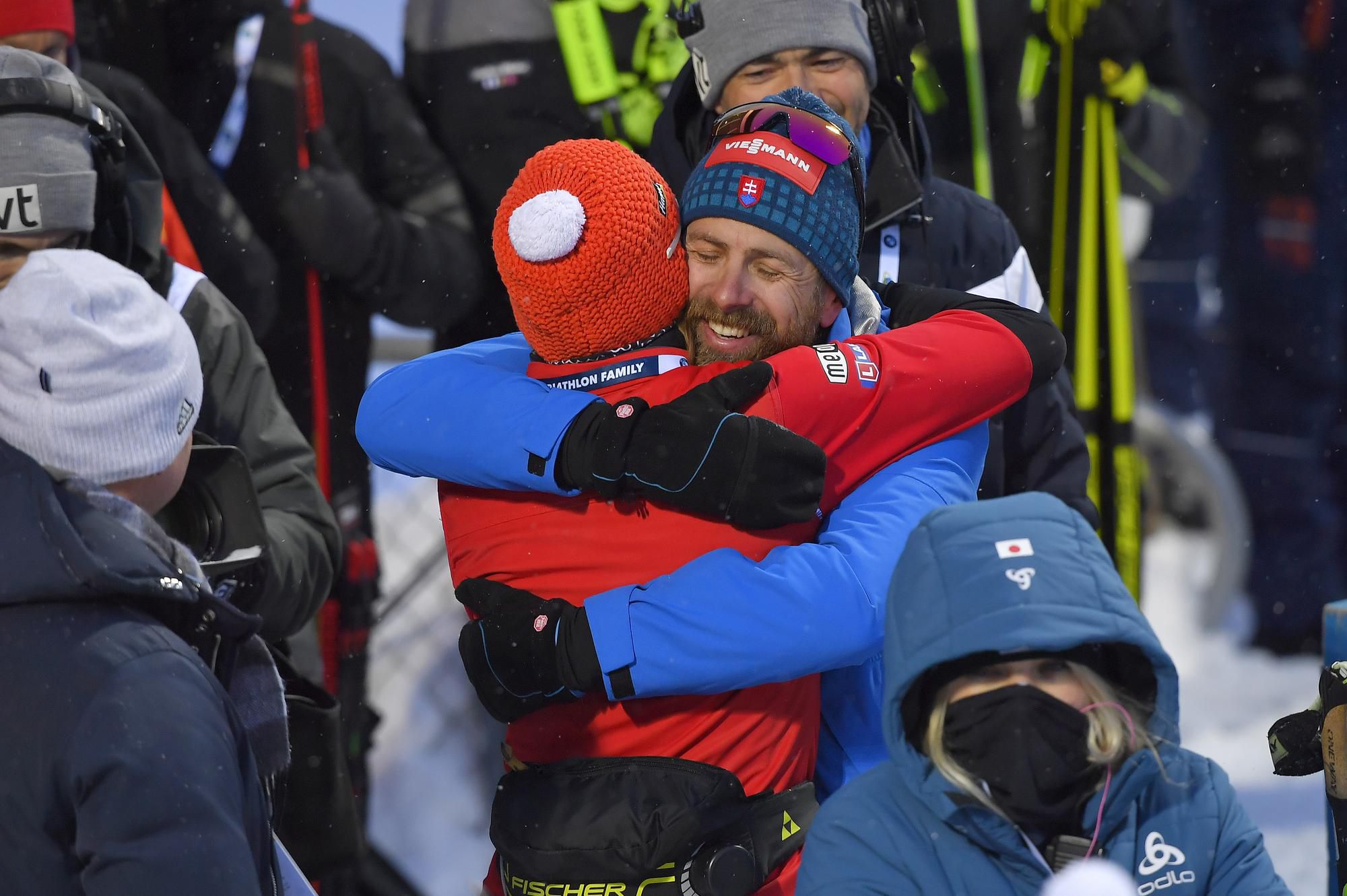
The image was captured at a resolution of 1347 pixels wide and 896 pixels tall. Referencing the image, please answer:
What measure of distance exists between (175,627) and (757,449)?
2.08 feet

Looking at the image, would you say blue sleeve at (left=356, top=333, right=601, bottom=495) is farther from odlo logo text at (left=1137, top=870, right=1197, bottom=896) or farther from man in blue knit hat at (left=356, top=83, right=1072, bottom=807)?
odlo logo text at (left=1137, top=870, right=1197, bottom=896)

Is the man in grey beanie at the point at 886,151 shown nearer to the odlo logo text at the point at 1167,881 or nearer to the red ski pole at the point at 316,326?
the odlo logo text at the point at 1167,881

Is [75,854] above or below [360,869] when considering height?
above

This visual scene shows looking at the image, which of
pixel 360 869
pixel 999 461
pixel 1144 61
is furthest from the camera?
pixel 1144 61

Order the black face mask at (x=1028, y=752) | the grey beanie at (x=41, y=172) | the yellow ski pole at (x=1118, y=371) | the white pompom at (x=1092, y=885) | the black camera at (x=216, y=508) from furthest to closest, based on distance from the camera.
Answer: the yellow ski pole at (x=1118, y=371), the grey beanie at (x=41, y=172), the black camera at (x=216, y=508), the black face mask at (x=1028, y=752), the white pompom at (x=1092, y=885)

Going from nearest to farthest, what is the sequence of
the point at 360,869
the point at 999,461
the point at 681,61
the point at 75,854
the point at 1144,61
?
the point at 75,854, the point at 999,461, the point at 681,61, the point at 360,869, the point at 1144,61

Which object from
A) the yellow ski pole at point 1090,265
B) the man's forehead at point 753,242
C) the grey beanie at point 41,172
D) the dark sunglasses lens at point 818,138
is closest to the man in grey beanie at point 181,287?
the grey beanie at point 41,172

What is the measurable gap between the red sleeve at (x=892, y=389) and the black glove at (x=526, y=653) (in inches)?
12.7

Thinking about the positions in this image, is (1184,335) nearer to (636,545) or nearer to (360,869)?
(360,869)

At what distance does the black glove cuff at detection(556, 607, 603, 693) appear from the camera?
1723 millimetres

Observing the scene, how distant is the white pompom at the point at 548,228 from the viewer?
176 cm

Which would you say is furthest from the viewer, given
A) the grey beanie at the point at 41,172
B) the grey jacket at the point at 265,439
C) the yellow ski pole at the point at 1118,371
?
the yellow ski pole at the point at 1118,371

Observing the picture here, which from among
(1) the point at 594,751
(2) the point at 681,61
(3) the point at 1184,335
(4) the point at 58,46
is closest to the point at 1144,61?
(2) the point at 681,61

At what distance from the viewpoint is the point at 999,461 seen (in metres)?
2.50
